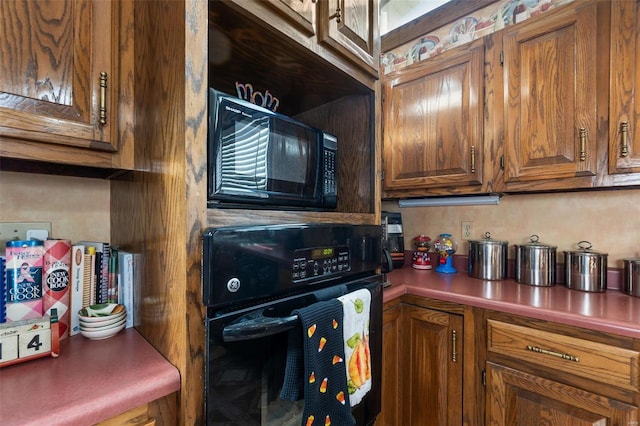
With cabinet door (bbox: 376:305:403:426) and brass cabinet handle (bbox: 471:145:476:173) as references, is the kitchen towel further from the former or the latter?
brass cabinet handle (bbox: 471:145:476:173)

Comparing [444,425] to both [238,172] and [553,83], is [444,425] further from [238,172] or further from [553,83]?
[553,83]

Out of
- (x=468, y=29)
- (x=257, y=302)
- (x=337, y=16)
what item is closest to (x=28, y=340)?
(x=257, y=302)

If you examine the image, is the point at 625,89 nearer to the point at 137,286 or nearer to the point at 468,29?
the point at 468,29

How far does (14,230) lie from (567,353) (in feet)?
5.93

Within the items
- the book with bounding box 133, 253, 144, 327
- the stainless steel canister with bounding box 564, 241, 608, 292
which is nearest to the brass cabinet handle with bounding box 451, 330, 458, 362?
the stainless steel canister with bounding box 564, 241, 608, 292

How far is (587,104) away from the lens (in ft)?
3.90

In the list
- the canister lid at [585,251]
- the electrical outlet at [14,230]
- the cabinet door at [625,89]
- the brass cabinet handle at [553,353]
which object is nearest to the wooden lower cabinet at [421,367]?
the brass cabinet handle at [553,353]

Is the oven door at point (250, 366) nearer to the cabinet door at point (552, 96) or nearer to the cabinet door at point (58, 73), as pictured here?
the cabinet door at point (58, 73)

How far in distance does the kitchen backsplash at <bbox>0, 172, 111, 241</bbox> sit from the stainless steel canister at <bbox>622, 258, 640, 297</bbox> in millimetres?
2100

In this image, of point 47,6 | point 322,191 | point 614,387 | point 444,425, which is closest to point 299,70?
point 322,191

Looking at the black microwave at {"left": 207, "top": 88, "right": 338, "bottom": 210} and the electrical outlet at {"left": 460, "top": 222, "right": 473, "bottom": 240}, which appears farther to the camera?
the electrical outlet at {"left": 460, "top": 222, "right": 473, "bottom": 240}

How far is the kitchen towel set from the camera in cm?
82

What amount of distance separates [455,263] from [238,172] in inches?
64.0

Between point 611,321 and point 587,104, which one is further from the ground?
point 587,104
